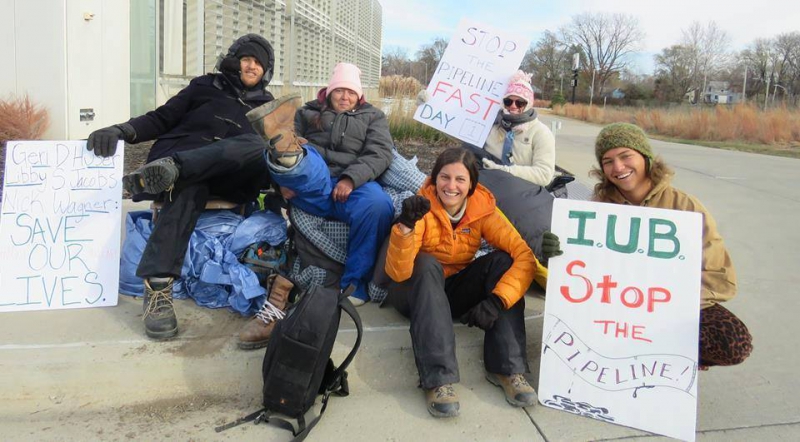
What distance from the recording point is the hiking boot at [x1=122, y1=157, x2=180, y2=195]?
285 centimetres

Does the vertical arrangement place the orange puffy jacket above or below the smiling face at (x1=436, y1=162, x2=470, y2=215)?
below

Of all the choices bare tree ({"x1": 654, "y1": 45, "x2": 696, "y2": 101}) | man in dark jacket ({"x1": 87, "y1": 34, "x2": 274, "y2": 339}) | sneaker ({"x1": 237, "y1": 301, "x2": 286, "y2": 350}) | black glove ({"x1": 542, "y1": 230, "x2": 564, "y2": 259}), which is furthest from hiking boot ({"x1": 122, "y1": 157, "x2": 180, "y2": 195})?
bare tree ({"x1": 654, "y1": 45, "x2": 696, "y2": 101})

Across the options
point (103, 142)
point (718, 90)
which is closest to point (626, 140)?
point (103, 142)

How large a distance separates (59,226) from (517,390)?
2596 millimetres

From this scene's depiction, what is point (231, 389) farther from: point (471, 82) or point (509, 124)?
point (471, 82)

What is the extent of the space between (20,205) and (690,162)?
1083 cm

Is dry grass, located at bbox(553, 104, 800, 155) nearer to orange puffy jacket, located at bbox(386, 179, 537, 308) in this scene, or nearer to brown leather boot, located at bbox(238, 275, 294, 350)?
orange puffy jacket, located at bbox(386, 179, 537, 308)

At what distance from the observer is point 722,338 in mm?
2551

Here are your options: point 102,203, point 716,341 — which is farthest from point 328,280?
point 716,341

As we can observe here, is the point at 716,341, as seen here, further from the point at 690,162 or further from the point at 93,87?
the point at 690,162

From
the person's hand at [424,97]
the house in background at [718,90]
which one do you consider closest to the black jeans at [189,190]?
the person's hand at [424,97]

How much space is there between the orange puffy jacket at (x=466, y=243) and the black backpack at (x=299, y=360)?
0.38m

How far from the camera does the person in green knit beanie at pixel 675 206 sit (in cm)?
257

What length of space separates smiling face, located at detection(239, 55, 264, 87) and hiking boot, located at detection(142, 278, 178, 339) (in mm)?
1412
